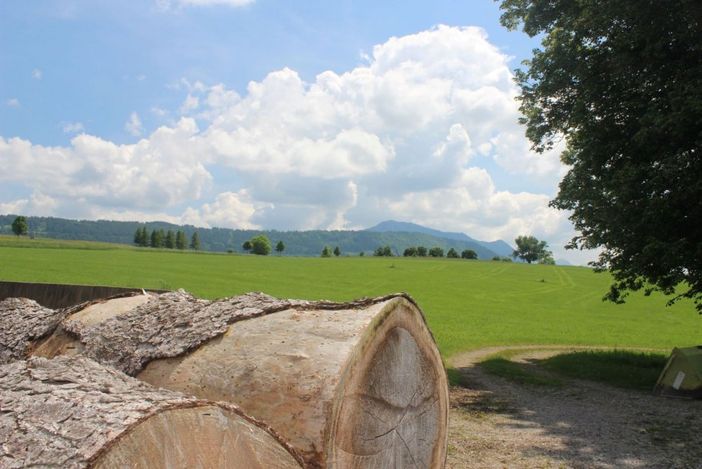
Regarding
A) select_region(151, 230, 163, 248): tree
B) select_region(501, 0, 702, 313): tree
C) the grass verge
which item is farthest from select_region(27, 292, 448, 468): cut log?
select_region(151, 230, 163, 248): tree

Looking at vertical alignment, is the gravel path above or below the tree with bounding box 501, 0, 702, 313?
below

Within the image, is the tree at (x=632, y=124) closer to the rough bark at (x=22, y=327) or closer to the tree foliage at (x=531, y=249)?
the rough bark at (x=22, y=327)

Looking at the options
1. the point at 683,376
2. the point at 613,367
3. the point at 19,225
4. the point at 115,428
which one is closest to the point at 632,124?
the point at 683,376

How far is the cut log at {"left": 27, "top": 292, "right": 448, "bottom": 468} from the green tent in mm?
11239

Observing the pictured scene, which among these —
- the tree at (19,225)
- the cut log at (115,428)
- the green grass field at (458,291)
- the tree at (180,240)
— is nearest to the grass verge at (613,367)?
the green grass field at (458,291)

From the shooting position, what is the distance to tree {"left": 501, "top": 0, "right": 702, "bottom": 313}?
508 inches

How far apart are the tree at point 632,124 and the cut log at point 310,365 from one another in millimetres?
10593

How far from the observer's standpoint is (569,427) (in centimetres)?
1031

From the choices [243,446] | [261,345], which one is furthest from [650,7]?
[243,446]

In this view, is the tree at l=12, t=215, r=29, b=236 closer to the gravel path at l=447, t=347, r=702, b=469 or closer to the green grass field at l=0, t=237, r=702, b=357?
the green grass field at l=0, t=237, r=702, b=357

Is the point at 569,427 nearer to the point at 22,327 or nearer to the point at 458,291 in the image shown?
the point at 22,327

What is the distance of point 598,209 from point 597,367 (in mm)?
5633

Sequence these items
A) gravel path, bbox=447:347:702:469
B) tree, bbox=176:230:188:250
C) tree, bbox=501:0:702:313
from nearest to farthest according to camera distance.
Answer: gravel path, bbox=447:347:702:469
tree, bbox=501:0:702:313
tree, bbox=176:230:188:250

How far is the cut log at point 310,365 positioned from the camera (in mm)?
3596
